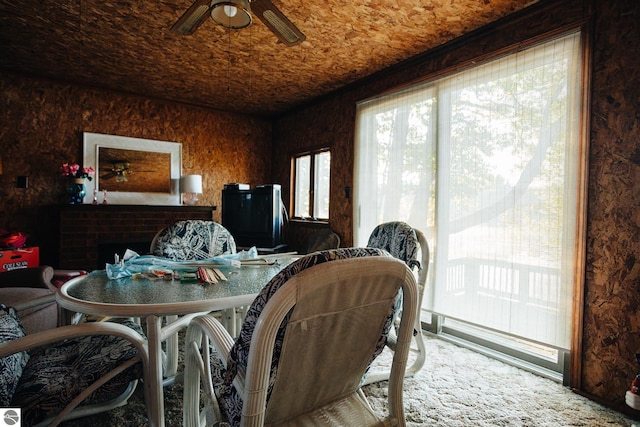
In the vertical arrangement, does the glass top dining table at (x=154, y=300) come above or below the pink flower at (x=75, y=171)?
below

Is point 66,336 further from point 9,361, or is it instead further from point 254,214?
point 254,214

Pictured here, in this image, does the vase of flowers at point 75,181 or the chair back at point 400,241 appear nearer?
the chair back at point 400,241

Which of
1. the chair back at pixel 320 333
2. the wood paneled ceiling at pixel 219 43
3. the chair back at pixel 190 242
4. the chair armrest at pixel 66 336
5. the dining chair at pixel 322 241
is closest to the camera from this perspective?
the chair back at pixel 320 333

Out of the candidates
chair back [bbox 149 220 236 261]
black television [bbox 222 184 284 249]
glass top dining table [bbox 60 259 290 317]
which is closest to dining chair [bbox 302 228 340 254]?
black television [bbox 222 184 284 249]

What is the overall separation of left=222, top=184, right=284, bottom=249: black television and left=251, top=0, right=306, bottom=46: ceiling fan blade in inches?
101

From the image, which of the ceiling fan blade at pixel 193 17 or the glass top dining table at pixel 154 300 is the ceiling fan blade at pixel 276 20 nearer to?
the ceiling fan blade at pixel 193 17

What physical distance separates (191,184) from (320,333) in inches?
168

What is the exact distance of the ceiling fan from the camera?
1757 mm

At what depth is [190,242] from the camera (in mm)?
2426

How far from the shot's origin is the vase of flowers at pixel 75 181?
3.97m

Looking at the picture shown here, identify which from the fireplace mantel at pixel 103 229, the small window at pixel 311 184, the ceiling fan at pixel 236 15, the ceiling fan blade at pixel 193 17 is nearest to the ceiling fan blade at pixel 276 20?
the ceiling fan at pixel 236 15

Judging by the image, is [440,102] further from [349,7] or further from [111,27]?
[111,27]

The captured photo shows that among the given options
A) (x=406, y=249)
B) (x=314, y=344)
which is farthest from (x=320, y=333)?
(x=406, y=249)

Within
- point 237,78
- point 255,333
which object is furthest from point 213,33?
point 255,333
